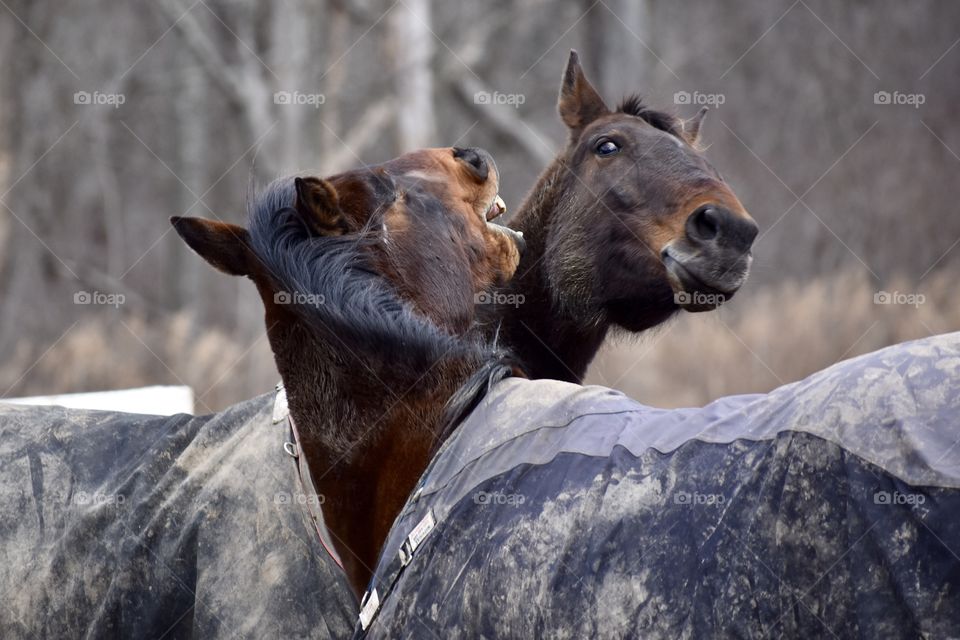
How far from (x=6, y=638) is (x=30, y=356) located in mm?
7514

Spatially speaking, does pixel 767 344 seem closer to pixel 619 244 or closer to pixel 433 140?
pixel 433 140

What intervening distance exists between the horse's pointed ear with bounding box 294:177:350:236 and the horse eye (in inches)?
75.1

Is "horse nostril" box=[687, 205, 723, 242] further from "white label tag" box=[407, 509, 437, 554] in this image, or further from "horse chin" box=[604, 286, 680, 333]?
"white label tag" box=[407, 509, 437, 554]

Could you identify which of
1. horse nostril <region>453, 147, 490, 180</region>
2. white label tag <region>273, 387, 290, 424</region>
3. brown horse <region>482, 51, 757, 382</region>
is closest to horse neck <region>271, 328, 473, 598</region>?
white label tag <region>273, 387, 290, 424</region>

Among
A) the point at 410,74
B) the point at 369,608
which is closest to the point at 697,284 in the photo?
the point at 369,608

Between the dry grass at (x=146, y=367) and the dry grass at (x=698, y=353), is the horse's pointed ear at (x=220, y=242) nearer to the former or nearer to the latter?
the dry grass at (x=698, y=353)

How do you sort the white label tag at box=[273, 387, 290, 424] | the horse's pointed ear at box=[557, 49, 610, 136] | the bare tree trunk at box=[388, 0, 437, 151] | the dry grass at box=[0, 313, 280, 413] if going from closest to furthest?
the white label tag at box=[273, 387, 290, 424]
the horse's pointed ear at box=[557, 49, 610, 136]
the dry grass at box=[0, 313, 280, 413]
the bare tree trunk at box=[388, 0, 437, 151]

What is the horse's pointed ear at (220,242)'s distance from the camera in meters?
2.64

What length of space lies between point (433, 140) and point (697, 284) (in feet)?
25.9

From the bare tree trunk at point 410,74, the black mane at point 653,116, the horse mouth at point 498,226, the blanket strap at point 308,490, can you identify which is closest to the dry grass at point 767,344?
the bare tree trunk at point 410,74

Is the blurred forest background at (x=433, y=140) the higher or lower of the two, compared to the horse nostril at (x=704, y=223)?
lower

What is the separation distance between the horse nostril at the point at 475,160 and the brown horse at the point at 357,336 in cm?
46

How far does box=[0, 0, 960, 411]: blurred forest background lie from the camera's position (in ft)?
31.1

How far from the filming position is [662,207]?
418cm
